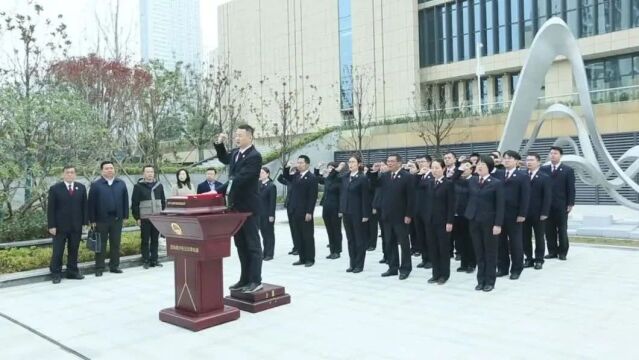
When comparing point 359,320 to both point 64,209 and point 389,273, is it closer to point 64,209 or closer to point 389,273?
point 389,273

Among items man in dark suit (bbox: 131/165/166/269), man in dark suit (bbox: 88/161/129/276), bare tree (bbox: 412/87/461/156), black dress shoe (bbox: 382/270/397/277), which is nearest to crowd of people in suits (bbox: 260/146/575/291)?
black dress shoe (bbox: 382/270/397/277)

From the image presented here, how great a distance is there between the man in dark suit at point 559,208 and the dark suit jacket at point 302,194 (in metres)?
3.28

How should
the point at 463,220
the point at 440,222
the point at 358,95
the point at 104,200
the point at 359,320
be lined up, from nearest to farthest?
the point at 359,320
the point at 440,222
the point at 463,220
the point at 104,200
the point at 358,95

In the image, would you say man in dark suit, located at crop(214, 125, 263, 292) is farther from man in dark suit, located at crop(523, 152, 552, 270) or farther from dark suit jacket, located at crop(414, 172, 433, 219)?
man in dark suit, located at crop(523, 152, 552, 270)

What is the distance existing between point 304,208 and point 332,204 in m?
0.46

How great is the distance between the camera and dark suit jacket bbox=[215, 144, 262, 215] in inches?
213

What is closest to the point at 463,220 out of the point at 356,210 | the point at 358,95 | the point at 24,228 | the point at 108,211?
the point at 356,210

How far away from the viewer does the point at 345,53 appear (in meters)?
32.4

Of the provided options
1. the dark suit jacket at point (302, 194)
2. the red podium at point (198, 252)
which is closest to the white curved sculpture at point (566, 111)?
the dark suit jacket at point (302, 194)

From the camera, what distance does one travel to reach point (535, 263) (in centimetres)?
751

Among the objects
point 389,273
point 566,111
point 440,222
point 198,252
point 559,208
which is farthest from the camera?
point 566,111

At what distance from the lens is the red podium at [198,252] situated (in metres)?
4.85

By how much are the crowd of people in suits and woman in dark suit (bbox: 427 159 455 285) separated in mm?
12

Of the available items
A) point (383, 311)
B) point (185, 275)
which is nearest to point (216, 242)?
point (185, 275)
